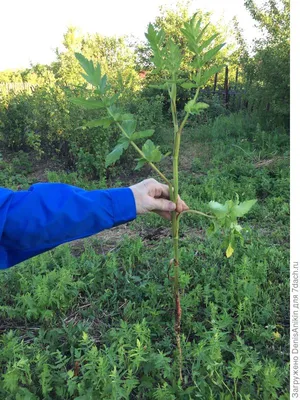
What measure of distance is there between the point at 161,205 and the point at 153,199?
5 centimetres

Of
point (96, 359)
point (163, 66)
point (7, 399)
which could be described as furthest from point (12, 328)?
point (163, 66)

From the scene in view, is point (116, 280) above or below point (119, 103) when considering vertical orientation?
below

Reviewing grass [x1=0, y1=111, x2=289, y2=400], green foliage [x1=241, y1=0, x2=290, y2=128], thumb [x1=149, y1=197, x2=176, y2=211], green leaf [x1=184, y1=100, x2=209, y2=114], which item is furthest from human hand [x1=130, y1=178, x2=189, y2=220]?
green foliage [x1=241, y1=0, x2=290, y2=128]

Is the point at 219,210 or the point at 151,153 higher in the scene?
the point at 151,153

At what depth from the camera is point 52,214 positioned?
1258 millimetres

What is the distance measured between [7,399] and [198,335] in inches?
37.1

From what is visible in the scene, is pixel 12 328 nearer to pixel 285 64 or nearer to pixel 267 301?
pixel 267 301

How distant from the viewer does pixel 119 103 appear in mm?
7121

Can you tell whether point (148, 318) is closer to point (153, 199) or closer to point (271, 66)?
point (153, 199)

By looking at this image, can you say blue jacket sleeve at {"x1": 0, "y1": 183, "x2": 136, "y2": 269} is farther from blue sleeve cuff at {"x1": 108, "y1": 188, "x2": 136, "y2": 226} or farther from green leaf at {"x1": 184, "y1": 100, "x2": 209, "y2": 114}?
green leaf at {"x1": 184, "y1": 100, "x2": 209, "y2": 114}

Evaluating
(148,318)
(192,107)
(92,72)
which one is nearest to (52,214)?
(92,72)

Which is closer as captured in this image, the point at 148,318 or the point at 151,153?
the point at 151,153

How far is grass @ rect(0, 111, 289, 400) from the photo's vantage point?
1.81 meters

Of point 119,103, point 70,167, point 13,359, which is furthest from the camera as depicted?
point 119,103
